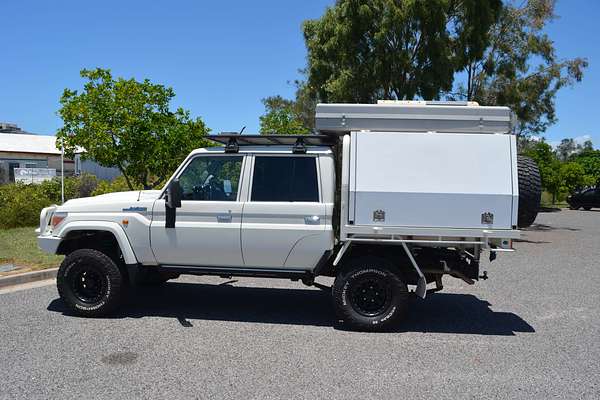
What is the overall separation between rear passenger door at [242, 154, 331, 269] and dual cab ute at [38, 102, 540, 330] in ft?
0.04

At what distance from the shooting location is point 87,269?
21.4ft

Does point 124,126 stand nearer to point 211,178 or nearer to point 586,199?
point 211,178

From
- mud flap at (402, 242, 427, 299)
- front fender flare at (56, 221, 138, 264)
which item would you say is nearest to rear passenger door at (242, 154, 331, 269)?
mud flap at (402, 242, 427, 299)

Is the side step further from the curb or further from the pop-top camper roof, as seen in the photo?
the curb

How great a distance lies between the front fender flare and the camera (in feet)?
20.9

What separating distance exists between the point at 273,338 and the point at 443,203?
2.41 m

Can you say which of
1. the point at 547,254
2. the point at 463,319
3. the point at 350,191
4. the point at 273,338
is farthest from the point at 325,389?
the point at 547,254

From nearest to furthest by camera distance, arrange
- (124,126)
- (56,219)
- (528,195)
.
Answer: (528,195), (56,219), (124,126)

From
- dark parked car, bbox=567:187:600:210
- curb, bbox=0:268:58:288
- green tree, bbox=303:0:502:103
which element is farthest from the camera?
dark parked car, bbox=567:187:600:210

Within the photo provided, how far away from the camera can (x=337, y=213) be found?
627cm

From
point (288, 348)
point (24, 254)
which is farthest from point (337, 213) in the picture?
point (24, 254)

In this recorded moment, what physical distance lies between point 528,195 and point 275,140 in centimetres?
302

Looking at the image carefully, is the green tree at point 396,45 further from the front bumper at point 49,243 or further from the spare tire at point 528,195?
the front bumper at point 49,243

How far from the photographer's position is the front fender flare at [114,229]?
638cm
